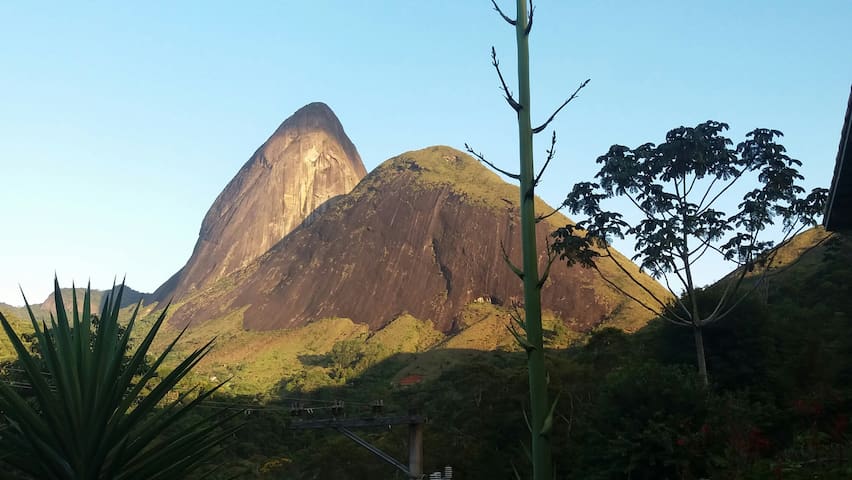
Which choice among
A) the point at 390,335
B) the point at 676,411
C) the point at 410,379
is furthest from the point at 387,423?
the point at 390,335

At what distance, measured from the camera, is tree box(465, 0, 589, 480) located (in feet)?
6.90

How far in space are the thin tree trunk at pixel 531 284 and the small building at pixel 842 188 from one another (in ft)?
12.9

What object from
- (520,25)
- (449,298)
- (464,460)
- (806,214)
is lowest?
(464,460)

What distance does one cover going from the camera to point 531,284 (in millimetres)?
2225

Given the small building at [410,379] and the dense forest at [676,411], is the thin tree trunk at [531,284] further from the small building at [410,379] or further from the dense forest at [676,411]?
the small building at [410,379]

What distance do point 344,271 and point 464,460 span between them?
125 m

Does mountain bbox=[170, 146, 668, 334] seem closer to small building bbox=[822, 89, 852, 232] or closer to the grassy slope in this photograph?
the grassy slope

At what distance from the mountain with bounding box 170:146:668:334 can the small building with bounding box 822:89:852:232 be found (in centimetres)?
12898

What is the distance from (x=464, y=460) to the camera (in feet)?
137

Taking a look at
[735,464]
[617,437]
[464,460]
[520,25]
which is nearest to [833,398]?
[617,437]

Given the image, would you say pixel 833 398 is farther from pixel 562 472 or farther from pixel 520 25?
pixel 520 25

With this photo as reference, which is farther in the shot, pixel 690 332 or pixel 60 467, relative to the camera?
pixel 690 332

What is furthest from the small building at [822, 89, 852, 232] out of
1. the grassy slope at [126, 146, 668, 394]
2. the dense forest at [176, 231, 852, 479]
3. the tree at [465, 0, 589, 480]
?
the grassy slope at [126, 146, 668, 394]

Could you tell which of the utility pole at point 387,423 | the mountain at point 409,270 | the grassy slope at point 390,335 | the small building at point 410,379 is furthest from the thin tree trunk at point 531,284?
the mountain at point 409,270
